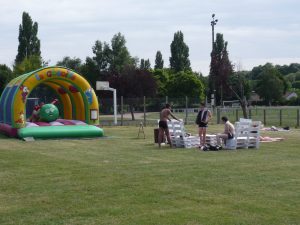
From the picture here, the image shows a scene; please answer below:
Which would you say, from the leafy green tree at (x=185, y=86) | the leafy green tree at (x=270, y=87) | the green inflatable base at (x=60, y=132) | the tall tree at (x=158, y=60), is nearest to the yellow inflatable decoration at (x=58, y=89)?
the green inflatable base at (x=60, y=132)

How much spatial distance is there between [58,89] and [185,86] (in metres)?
45.9

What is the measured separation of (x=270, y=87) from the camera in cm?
9656

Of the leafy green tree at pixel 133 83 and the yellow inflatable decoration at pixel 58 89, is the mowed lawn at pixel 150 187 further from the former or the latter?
the leafy green tree at pixel 133 83

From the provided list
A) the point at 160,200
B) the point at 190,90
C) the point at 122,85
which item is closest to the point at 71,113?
the point at 160,200

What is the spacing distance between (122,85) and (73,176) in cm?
4224

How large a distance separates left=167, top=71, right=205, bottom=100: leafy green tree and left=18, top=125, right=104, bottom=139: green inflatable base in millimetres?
50705

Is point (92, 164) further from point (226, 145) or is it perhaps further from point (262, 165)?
point (226, 145)

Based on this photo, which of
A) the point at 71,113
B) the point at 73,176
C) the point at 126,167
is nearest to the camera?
the point at 73,176

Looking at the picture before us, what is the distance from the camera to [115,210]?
7.42 meters

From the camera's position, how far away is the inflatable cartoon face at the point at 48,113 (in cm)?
2364

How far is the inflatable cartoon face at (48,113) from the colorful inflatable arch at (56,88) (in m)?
0.91

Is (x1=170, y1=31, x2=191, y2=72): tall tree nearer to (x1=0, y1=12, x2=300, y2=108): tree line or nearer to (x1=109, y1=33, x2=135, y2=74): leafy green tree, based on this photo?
(x1=0, y1=12, x2=300, y2=108): tree line

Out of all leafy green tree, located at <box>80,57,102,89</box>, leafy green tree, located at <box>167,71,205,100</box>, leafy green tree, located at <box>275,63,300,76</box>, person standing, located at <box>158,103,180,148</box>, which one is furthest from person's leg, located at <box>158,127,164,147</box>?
leafy green tree, located at <box>275,63,300,76</box>

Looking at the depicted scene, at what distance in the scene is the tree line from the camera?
167 ft
